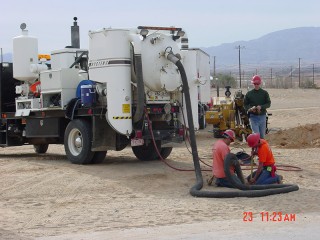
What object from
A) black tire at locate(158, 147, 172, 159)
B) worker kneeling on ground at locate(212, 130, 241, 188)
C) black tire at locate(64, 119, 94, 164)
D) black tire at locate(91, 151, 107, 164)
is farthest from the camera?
black tire at locate(158, 147, 172, 159)

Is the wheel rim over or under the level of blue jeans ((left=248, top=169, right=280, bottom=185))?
over

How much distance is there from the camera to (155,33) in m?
13.9

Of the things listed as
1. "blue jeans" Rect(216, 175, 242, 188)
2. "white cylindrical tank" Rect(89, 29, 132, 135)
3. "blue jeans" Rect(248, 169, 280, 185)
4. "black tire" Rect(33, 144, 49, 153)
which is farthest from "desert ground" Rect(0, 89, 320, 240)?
"black tire" Rect(33, 144, 49, 153)

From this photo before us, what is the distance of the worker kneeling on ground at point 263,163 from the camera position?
11.1 metres

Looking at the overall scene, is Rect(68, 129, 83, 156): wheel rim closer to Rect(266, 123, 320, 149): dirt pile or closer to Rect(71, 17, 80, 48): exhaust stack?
Rect(71, 17, 80, 48): exhaust stack

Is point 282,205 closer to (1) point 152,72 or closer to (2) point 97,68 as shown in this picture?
(1) point 152,72

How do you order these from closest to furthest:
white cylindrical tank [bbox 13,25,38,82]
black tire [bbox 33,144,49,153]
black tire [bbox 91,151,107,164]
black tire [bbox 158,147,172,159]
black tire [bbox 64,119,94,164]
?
1. black tire [bbox 64,119,94,164]
2. black tire [bbox 91,151,107,164]
3. black tire [bbox 158,147,172,159]
4. white cylindrical tank [bbox 13,25,38,82]
5. black tire [bbox 33,144,49,153]

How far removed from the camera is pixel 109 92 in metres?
13.7

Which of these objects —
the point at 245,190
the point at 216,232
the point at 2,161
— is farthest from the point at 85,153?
the point at 216,232

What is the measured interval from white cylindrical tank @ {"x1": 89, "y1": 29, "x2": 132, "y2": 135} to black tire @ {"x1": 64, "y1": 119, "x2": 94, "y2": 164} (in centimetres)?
127

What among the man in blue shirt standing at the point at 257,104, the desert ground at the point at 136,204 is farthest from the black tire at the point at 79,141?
the man in blue shirt standing at the point at 257,104

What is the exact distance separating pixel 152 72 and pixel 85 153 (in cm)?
274

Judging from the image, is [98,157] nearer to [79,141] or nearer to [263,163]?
[79,141]

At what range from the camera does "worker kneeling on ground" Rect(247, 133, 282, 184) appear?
1108 centimetres
